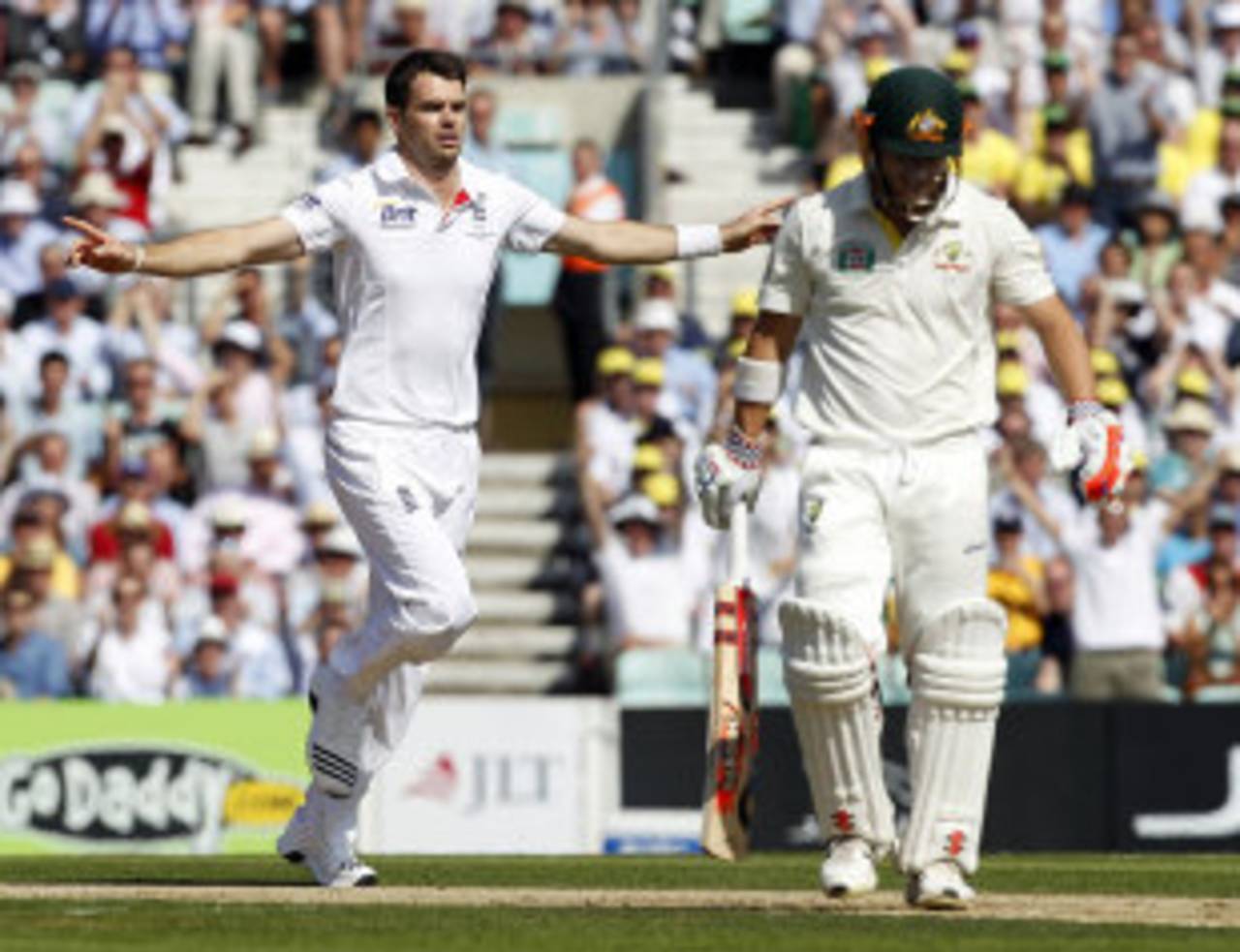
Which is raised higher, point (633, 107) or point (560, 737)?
point (633, 107)

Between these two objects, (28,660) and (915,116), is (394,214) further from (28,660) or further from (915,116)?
(28,660)

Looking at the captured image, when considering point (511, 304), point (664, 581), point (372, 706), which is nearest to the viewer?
point (372, 706)

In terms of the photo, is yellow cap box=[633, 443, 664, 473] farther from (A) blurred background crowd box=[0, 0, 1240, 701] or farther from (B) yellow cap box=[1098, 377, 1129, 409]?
(B) yellow cap box=[1098, 377, 1129, 409]

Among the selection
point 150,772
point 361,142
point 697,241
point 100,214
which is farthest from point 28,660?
point 697,241

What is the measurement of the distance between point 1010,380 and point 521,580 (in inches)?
119

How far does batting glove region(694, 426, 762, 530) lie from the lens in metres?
11.8

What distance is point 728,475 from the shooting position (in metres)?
11.8

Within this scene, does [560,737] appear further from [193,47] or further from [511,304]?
[193,47]

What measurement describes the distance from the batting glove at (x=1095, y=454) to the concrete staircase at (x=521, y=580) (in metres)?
9.48

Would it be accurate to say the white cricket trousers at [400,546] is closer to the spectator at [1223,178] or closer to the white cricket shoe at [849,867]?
the white cricket shoe at [849,867]

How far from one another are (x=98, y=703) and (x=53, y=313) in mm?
4342

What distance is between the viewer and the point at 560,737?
61.0ft

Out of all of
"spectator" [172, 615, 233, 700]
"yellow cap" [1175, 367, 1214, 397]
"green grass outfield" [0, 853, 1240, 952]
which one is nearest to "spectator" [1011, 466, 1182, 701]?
"yellow cap" [1175, 367, 1214, 397]

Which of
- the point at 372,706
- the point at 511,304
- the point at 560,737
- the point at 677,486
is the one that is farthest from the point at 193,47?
the point at 372,706
